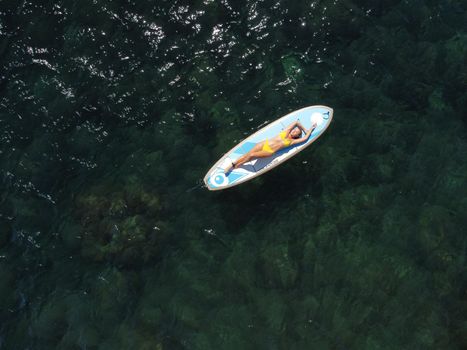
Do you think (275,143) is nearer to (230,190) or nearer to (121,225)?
(230,190)

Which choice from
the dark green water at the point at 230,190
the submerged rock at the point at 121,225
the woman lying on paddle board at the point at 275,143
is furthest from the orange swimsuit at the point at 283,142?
the submerged rock at the point at 121,225

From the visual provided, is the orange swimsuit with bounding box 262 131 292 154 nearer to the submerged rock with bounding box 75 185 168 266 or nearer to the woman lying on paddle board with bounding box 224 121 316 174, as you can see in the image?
the woman lying on paddle board with bounding box 224 121 316 174

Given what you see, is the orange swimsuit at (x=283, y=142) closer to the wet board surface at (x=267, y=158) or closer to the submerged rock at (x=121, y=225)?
the wet board surface at (x=267, y=158)

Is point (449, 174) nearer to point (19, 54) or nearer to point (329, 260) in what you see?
point (329, 260)

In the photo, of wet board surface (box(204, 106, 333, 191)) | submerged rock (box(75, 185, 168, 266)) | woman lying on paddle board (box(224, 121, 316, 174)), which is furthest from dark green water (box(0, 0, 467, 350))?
woman lying on paddle board (box(224, 121, 316, 174))

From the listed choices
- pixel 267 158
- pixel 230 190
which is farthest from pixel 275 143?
pixel 230 190

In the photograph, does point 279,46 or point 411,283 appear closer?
point 411,283

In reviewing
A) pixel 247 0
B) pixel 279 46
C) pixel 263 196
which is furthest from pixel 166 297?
pixel 247 0
